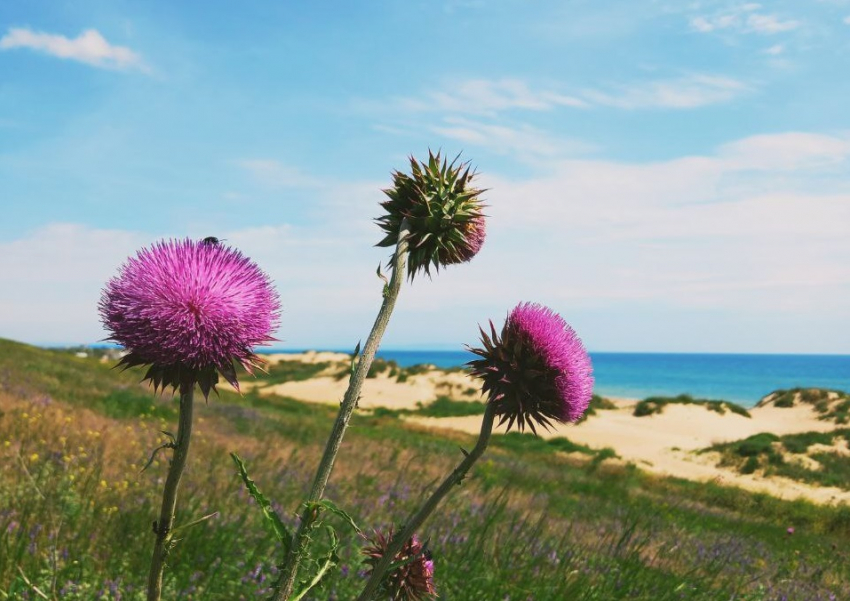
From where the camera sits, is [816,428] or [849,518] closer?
[849,518]

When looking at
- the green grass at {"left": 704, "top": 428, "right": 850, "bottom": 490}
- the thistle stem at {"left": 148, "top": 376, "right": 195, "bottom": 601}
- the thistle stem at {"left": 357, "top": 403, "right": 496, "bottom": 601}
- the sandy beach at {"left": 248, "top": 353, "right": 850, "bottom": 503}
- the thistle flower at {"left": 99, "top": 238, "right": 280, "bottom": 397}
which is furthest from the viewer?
the sandy beach at {"left": 248, "top": 353, "right": 850, "bottom": 503}

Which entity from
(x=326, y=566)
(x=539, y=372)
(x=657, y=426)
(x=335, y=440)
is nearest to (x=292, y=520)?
(x=539, y=372)

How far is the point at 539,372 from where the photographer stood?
12.4ft

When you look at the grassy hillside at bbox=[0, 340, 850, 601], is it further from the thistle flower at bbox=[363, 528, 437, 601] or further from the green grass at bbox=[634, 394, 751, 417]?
the green grass at bbox=[634, 394, 751, 417]

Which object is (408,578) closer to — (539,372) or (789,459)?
(539,372)

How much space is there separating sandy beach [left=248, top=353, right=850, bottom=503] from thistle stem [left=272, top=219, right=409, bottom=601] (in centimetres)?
2800

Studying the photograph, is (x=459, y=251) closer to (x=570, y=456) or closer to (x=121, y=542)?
(x=121, y=542)

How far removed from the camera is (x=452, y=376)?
67875 millimetres

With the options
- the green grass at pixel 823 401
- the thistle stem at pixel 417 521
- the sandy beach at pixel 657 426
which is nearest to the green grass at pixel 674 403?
the sandy beach at pixel 657 426

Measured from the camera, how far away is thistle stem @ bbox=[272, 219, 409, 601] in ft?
8.28

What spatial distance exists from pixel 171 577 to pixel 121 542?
139 cm

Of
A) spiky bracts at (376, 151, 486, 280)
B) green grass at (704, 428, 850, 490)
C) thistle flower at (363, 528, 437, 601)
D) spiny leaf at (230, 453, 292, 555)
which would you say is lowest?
green grass at (704, 428, 850, 490)

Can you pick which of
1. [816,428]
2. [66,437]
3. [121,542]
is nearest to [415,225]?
[121,542]

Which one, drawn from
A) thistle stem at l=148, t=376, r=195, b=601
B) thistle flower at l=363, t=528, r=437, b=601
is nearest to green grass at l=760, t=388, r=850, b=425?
thistle flower at l=363, t=528, r=437, b=601
